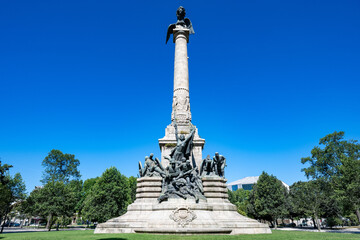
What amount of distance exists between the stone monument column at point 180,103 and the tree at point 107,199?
22307mm

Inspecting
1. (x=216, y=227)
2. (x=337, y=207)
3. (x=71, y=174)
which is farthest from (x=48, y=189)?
(x=337, y=207)

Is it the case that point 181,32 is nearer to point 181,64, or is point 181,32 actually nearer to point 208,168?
point 181,64

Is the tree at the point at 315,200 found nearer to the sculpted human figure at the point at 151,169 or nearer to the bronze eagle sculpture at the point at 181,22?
the sculpted human figure at the point at 151,169

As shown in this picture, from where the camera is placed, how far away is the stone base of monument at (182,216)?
1215cm

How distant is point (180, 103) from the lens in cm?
2145

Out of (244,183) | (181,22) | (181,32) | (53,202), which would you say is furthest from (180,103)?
(244,183)

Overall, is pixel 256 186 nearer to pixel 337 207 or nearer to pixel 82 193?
pixel 337 207

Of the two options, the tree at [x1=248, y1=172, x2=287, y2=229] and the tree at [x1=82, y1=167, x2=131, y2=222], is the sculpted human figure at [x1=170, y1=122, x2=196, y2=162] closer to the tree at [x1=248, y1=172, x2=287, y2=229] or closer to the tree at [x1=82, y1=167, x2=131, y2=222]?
the tree at [x1=82, y1=167, x2=131, y2=222]

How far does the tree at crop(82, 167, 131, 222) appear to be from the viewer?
36312 millimetres

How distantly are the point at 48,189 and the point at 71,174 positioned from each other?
2252cm

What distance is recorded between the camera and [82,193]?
183 feet

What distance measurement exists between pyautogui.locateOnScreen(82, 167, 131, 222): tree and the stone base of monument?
902 inches

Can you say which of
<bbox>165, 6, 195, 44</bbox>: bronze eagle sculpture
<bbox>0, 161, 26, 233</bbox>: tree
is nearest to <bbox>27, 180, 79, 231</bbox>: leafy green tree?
<bbox>0, 161, 26, 233</bbox>: tree

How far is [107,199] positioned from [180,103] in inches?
951
